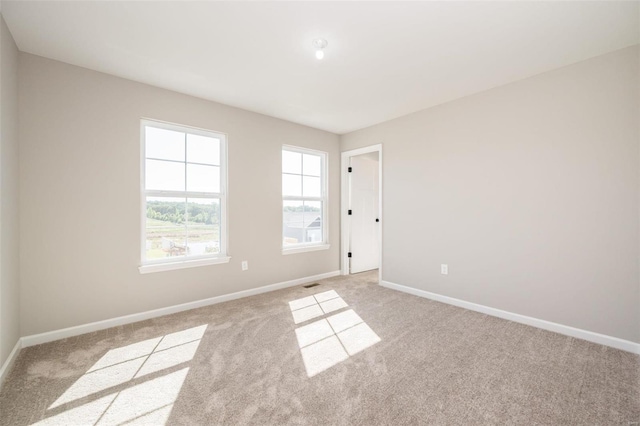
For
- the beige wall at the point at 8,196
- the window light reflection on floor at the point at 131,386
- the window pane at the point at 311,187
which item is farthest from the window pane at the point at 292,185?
the beige wall at the point at 8,196

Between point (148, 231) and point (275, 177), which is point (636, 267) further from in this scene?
point (148, 231)

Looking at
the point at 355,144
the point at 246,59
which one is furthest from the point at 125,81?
the point at 355,144

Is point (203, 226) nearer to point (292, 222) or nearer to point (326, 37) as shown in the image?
point (292, 222)

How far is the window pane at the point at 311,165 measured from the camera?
462cm

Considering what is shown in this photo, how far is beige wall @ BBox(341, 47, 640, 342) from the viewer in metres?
2.38

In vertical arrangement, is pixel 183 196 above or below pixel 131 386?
above

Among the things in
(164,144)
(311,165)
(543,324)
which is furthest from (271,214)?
(543,324)

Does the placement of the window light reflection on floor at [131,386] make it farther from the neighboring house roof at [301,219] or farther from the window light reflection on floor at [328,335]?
the neighboring house roof at [301,219]

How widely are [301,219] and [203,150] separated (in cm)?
179

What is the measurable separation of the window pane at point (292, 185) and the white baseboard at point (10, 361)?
3.09 metres

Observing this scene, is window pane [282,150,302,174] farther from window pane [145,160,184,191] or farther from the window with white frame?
window pane [145,160,184,191]

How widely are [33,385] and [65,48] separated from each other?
2588 millimetres

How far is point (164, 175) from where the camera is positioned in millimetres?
3205

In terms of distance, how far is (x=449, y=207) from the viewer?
3.56 meters
